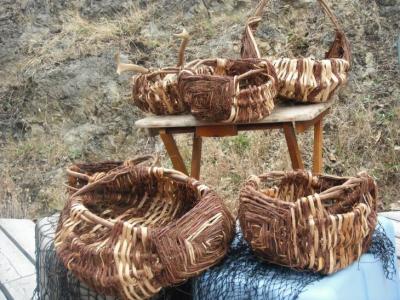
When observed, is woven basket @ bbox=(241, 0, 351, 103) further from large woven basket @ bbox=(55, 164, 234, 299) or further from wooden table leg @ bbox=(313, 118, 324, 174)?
large woven basket @ bbox=(55, 164, 234, 299)

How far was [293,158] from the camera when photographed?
7.73 ft

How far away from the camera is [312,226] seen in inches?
54.4

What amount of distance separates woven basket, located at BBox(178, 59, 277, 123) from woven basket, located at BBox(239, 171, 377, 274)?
0.41 m

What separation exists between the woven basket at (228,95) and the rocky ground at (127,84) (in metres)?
1.88

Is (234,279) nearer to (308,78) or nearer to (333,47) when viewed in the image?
(308,78)

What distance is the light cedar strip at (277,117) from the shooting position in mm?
2055

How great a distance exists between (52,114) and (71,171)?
353cm

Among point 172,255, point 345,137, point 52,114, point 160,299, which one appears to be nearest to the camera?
point 172,255

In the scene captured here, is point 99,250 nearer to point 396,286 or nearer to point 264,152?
point 396,286

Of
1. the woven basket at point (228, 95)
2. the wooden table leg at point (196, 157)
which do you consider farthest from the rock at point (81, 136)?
the woven basket at point (228, 95)

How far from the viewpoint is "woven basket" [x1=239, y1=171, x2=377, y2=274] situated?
1395 millimetres

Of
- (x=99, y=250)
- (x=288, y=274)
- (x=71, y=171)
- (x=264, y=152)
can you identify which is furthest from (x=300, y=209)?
(x=264, y=152)

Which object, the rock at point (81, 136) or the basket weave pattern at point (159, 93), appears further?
the rock at point (81, 136)

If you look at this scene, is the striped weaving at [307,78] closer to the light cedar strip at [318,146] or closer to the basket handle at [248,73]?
the basket handle at [248,73]
